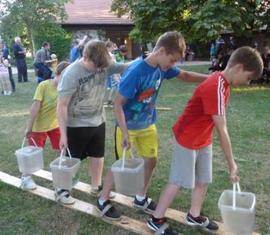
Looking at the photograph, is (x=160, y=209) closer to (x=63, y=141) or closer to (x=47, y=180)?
(x=63, y=141)

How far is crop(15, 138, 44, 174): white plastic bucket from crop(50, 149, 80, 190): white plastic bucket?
0.55 m

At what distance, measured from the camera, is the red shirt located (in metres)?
2.82

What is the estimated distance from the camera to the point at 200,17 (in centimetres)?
1224

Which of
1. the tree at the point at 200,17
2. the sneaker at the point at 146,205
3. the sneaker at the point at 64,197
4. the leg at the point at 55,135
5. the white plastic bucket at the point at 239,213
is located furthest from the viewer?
the tree at the point at 200,17

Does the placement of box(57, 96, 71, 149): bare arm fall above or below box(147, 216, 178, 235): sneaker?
above

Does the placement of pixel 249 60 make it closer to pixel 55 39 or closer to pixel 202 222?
pixel 202 222

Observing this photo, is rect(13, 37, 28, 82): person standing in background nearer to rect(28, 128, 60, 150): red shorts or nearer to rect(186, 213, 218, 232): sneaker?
rect(28, 128, 60, 150): red shorts

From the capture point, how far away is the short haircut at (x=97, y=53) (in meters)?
3.34

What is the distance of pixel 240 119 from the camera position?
7.96 m

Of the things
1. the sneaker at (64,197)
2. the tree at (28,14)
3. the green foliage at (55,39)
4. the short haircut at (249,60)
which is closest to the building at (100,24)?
the green foliage at (55,39)

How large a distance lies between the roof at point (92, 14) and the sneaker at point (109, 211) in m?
25.7

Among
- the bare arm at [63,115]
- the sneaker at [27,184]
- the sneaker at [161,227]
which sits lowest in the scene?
the sneaker at [27,184]

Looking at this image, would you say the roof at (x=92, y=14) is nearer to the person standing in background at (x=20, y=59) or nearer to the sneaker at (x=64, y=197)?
the person standing in background at (x=20, y=59)

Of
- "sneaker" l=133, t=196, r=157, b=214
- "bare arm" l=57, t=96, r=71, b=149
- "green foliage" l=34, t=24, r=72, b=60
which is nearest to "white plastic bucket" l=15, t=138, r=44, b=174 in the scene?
"bare arm" l=57, t=96, r=71, b=149
